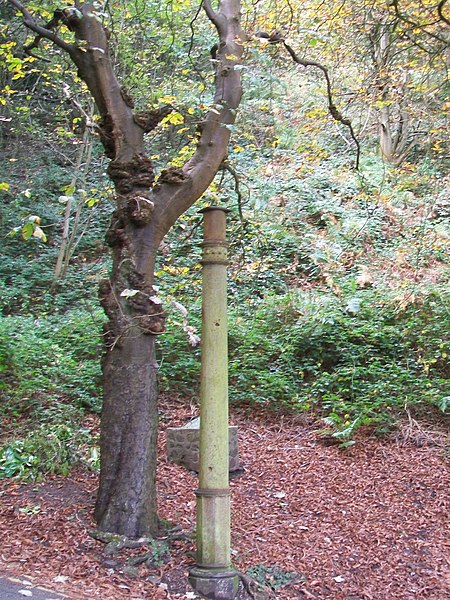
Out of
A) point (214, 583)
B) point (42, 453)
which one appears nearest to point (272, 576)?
point (214, 583)

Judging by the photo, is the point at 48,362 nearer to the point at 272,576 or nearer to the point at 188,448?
the point at 188,448

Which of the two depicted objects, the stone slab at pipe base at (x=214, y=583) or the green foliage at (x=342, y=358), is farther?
the green foliage at (x=342, y=358)

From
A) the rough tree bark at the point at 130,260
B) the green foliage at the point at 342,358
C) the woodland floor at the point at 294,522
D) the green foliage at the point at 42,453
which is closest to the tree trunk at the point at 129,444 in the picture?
the rough tree bark at the point at 130,260

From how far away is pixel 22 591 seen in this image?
393 centimetres

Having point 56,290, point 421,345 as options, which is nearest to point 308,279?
point 421,345

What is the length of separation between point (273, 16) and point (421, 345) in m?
4.79

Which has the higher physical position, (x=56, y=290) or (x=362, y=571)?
(x=56, y=290)

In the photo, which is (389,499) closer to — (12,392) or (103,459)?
(103,459)

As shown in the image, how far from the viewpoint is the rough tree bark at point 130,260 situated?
4.73 meters

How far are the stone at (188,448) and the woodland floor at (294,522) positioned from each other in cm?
14

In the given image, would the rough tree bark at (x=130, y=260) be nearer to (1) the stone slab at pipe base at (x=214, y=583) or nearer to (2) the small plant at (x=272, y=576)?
(1) the stone slab at pipe base at (x=214, y=583)

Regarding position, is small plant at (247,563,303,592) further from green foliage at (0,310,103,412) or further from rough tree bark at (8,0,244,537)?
green foliage at (0,310,103,412)

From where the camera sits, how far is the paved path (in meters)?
3.85

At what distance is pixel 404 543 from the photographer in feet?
18.6
